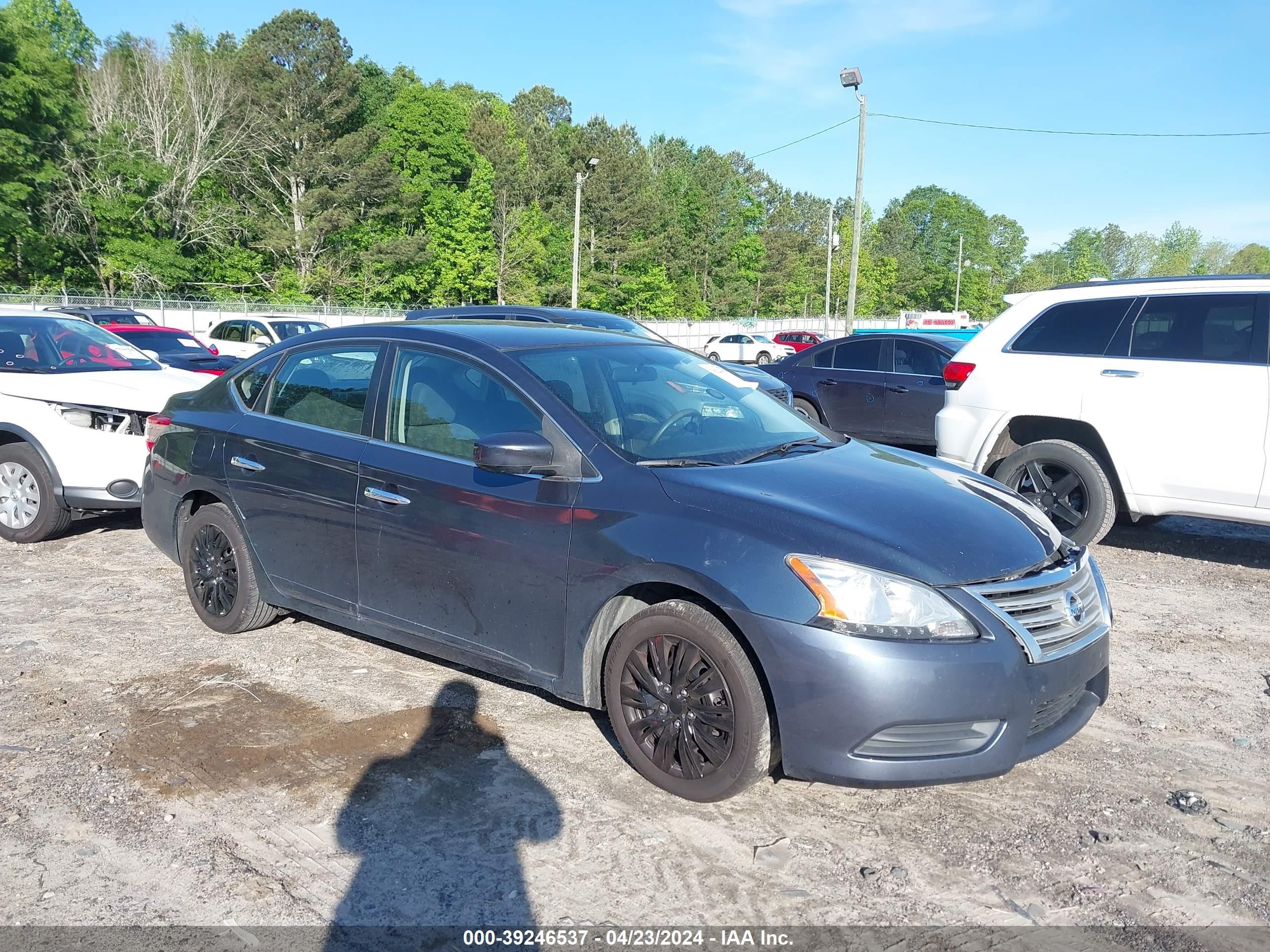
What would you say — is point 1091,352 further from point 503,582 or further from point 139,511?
point 139,511

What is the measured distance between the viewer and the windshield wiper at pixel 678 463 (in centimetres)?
392

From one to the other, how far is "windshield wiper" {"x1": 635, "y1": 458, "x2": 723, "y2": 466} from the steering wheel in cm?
16

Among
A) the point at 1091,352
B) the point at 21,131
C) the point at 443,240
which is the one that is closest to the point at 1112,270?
the point at 443,240

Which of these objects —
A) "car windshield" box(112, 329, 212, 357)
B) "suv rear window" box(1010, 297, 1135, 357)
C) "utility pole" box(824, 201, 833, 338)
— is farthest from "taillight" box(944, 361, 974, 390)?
"utility pole" box(824, 201, 833, 338)

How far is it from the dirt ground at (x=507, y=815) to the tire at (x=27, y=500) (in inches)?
90.4

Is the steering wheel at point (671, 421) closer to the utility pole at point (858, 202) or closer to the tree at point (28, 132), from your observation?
the utility pole at point (858, 202)

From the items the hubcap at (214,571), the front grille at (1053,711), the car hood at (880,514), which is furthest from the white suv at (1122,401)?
the hubcap at (214,571)

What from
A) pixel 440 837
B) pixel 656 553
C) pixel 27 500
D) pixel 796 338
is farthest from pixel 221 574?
pixel 796 338

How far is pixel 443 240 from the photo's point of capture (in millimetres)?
60094

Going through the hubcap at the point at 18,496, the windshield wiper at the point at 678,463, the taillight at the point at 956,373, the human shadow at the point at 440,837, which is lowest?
the human shadow at the point at 440,837

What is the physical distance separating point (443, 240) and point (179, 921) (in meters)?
59.9

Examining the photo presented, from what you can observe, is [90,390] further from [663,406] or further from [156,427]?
[663,406]

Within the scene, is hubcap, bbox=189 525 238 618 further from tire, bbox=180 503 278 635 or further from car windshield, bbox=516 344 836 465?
car windshield, bbox=516 344 836 465

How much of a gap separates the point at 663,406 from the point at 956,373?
410 cm
